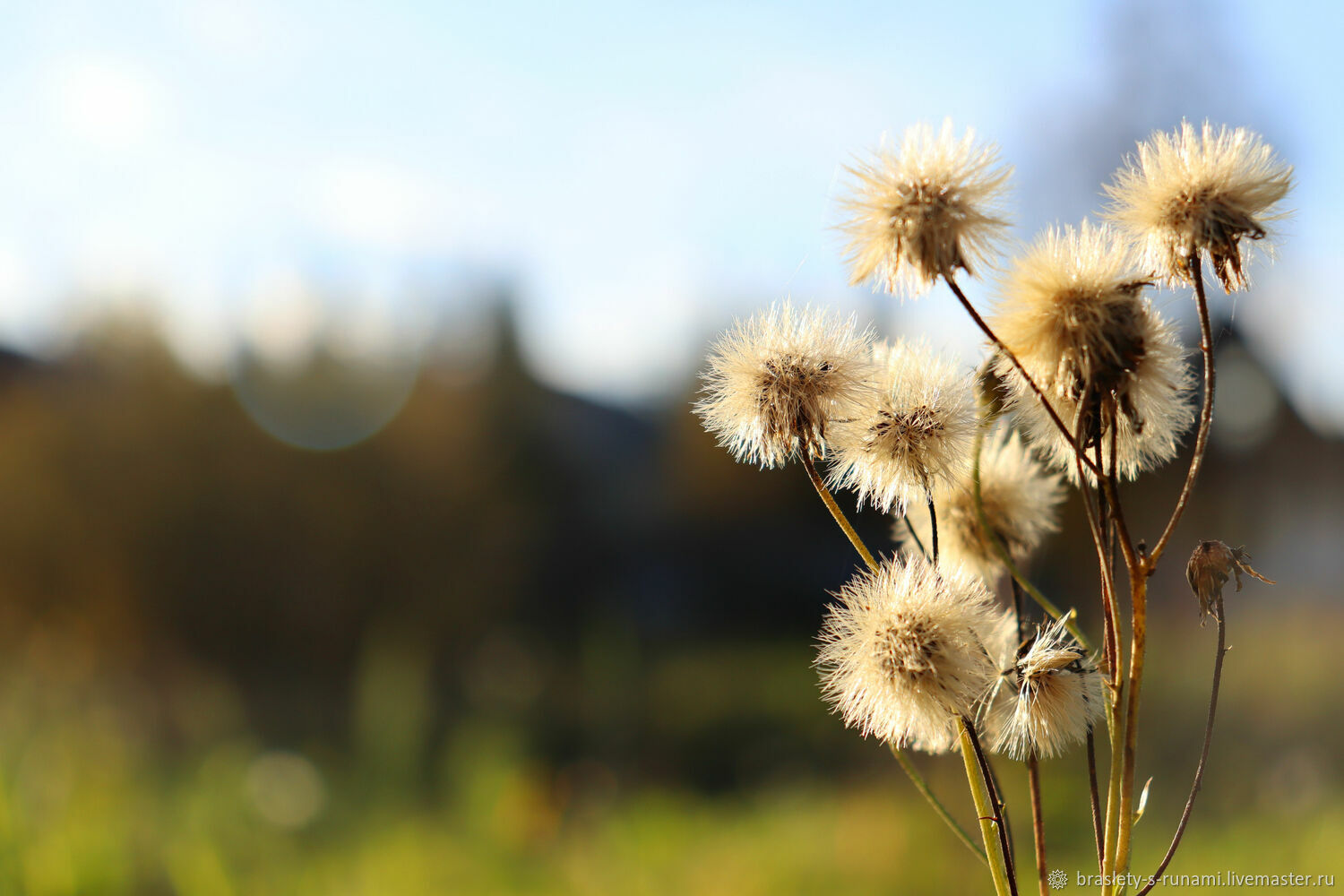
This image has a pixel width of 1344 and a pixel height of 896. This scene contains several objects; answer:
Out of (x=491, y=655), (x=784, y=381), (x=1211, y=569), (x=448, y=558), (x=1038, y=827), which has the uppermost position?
(x=448, y=558)

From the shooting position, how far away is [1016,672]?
468 mm

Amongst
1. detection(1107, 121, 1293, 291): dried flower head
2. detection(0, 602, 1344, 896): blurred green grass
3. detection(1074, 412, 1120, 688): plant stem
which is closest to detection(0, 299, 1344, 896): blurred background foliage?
detection(0, 602, 1344, 896): blurred green grass

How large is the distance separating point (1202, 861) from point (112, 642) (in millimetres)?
6654

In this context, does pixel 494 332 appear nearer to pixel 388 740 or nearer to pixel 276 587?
pixel 276 587

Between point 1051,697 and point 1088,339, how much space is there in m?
0.20

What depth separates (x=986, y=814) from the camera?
1.53ft

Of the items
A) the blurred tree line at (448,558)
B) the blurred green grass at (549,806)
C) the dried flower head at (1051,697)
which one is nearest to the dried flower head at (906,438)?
the dried flower head at (1051,697)

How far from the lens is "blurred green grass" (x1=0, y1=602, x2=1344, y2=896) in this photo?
2.21 metres

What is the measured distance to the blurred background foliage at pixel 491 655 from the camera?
300 centimetres

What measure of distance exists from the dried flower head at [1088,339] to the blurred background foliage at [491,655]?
200 cm

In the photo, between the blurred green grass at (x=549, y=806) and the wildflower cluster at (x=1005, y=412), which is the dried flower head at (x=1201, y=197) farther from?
the blurred green grass at (x=549, y=806)

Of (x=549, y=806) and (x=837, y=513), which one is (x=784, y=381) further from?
(x=549, y=806)

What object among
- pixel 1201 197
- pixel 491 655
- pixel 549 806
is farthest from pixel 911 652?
pixel 491 655

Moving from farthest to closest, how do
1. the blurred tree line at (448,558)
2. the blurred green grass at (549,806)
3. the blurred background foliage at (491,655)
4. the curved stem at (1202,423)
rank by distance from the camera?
the blurred tree line at (448,558) → the blurred background foliage at (491,655) → the blurred green grass at (549,806) → the curved stem at (1202,423)
